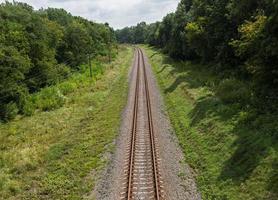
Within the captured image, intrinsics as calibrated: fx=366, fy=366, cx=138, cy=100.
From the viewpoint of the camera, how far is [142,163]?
21359 mm

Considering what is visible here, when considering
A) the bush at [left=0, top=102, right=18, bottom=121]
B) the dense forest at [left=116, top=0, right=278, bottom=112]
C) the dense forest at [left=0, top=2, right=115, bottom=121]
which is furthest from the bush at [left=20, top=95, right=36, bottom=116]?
the dense forest at [left=116, top=0, right=278, bottom=112]

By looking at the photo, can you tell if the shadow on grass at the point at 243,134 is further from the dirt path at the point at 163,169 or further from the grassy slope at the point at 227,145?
the dirt path at the point at 163,169

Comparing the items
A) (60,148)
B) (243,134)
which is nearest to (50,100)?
(60,148)

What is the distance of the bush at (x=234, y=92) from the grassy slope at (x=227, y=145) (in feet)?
0.61

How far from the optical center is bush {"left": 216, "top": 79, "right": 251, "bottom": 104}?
29.3m

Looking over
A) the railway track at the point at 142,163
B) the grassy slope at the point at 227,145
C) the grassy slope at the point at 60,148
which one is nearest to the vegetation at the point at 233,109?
the grassy slope at the point at 227,145

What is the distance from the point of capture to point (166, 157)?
22312mm

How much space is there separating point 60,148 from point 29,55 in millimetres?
29296

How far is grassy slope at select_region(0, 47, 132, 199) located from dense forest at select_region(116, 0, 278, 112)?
11.8m

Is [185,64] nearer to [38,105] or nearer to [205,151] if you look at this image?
[38,105]

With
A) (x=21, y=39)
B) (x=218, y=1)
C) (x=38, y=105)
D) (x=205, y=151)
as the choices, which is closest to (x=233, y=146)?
(x=205, y=151)

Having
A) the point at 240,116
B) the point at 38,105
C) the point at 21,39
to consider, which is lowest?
the point at 38,105

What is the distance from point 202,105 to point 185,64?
97.2 ft

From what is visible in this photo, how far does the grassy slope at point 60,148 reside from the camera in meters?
19.5
